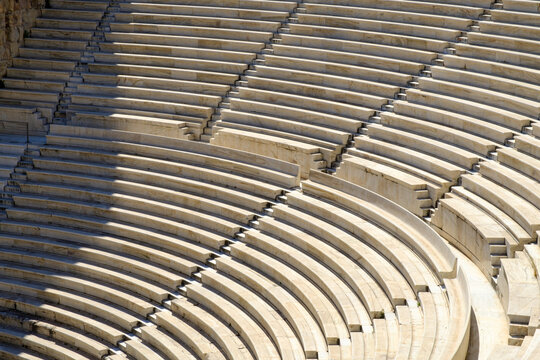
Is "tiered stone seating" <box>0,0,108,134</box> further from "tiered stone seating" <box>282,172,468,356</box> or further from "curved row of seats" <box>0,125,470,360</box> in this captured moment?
"tiered stone seating" <box>282,172,468,356</box>

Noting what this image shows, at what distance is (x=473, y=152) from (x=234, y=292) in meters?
6.60

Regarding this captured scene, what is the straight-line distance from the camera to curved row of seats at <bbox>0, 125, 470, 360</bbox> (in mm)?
19719

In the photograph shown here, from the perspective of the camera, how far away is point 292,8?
31031 millimetres

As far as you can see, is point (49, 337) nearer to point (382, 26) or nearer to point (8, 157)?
point (8, 157)

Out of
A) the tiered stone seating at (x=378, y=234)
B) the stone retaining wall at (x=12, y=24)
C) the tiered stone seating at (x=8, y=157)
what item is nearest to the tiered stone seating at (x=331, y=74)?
the tiered stone seating at (x=378, y=234)

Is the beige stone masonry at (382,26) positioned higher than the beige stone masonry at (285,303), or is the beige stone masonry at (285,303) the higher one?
the beige stone masonry at (382,26)

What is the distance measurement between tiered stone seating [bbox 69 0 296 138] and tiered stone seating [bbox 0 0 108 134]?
0.84 m

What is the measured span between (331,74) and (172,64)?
5.65 metres

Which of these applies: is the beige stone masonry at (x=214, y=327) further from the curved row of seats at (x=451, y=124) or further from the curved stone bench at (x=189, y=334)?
the curved row of seats at (x=451, y=124)

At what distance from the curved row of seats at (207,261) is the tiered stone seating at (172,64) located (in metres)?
1.20

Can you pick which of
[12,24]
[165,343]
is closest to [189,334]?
[165,343]

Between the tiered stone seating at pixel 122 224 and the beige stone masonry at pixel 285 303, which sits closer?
the beige stone masonry at pixel 285 303

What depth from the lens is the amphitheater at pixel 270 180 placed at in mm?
20047

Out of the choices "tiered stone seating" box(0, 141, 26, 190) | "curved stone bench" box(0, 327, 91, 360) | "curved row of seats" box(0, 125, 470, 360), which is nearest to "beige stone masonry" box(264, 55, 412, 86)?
"curved row of seats" box(0, 125, 470, 360)
